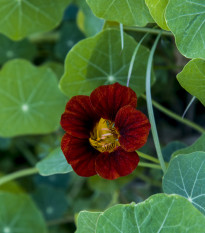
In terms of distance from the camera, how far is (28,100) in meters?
1.64

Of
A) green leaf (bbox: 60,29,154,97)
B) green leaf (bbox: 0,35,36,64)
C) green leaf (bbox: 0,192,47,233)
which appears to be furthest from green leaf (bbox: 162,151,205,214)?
green leaf (bbox: 0,35,36,64)

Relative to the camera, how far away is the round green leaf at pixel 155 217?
0.88 metres

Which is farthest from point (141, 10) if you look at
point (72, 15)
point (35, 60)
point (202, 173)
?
point (35, 60)

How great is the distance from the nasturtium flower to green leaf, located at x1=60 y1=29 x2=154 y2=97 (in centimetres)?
25

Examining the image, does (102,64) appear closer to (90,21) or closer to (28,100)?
(90,21)

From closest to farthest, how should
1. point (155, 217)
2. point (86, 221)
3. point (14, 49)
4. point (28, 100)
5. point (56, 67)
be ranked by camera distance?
point (155, 217) → point (86, 221) → point (28, 100) → point (56, 67) → point (14, 49)

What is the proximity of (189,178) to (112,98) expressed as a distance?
29cm

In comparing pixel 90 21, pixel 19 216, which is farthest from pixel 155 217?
pixel 19 216

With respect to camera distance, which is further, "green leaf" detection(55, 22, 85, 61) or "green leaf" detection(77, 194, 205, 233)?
"green leaf" detection(55, 22, 85, 61)

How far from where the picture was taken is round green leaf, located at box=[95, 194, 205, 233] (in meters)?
0.88

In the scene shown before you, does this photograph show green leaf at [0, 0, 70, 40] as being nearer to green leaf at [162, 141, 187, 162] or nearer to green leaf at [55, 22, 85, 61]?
green leaf at [55, 22, 85, 61]

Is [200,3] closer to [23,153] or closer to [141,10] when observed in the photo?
[141,10]

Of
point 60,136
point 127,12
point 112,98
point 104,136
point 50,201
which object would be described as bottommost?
point 50,201

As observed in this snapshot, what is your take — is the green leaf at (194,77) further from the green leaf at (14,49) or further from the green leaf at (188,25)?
the green leaf at (14,49)
